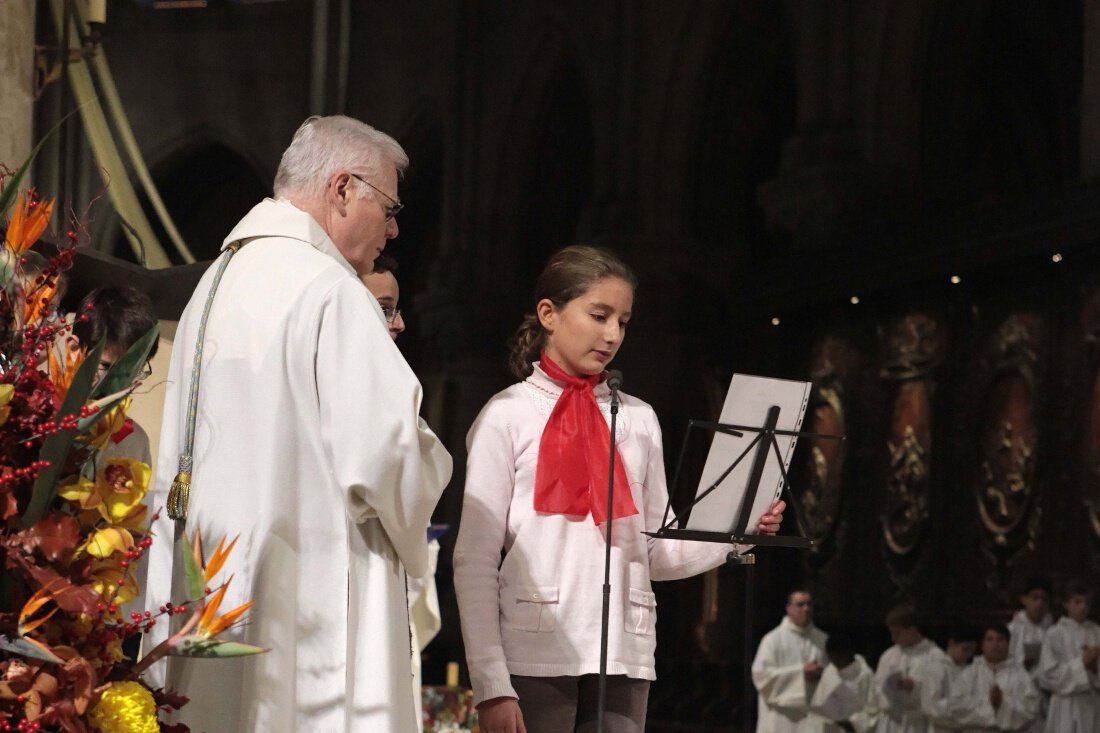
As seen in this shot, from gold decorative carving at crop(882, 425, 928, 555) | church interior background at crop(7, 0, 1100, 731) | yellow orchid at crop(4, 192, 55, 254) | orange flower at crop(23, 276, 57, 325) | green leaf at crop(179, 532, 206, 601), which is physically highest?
church interior background at crop(7, 0, 1100, 731)

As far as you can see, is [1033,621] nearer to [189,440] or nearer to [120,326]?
[120,326]

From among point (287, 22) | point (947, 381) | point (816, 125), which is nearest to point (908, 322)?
point (947, 381)

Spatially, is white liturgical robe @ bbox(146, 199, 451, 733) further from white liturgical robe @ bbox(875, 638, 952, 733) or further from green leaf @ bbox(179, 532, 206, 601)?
white liturgical robe @ bbox(875, 638, 952, 733)

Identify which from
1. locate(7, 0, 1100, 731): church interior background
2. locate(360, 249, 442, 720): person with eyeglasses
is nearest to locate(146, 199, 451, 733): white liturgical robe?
locate(360, 249, 442, 720): person with eyeglasses

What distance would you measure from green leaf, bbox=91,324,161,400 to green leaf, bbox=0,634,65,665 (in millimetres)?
364

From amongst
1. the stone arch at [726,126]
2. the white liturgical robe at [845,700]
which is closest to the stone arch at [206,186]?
the stone arch at [726,126]

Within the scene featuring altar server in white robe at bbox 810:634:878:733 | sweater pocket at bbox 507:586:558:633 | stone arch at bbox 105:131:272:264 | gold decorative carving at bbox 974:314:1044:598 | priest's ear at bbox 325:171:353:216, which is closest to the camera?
priest's ear at bbox 325:171:353:216

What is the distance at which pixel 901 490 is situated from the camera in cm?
1115

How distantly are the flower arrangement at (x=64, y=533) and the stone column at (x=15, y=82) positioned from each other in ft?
8.18

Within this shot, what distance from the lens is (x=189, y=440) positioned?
2.78m

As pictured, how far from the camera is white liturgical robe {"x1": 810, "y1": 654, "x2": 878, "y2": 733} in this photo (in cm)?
1058

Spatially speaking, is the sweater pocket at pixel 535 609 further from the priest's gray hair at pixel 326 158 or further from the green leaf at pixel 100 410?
the green leaf at pixel 100 410

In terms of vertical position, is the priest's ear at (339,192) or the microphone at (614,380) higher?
the priest's ear at (339,192)

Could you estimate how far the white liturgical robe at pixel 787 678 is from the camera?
10.6 m
